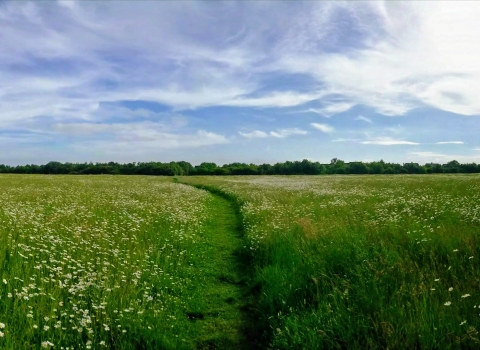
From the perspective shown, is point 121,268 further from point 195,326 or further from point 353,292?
point 353,292

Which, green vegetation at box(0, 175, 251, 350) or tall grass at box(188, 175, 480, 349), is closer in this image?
tall grass at box(188, 175, 480, 349)

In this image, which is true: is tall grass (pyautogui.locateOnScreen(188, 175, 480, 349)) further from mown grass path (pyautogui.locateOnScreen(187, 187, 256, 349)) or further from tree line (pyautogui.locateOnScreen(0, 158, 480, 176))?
tree line (pyautogui.locateOnScreen(0, 158, 480, 176))

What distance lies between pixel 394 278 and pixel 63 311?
18.5 ft

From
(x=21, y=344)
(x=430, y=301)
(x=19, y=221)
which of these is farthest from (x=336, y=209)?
(x=21, y=344)

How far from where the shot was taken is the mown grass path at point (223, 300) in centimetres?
585

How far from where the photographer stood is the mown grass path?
585cm

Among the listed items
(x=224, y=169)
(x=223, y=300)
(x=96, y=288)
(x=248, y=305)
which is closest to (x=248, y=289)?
(x=223, y=300)

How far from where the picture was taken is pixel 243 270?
960 centimetres

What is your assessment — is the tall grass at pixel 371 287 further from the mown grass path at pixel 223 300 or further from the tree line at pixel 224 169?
the tree line at pixel 224 169

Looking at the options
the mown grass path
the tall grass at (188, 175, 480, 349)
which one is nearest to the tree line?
the mown grass path

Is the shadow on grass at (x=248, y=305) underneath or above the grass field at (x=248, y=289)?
underneath

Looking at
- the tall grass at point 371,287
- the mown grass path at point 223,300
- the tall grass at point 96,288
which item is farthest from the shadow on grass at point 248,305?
the tall grass at point 96,288

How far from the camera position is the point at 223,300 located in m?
7.54

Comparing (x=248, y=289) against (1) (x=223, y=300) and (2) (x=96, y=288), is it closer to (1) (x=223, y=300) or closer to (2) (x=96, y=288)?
(1) (x=223, y=300)
